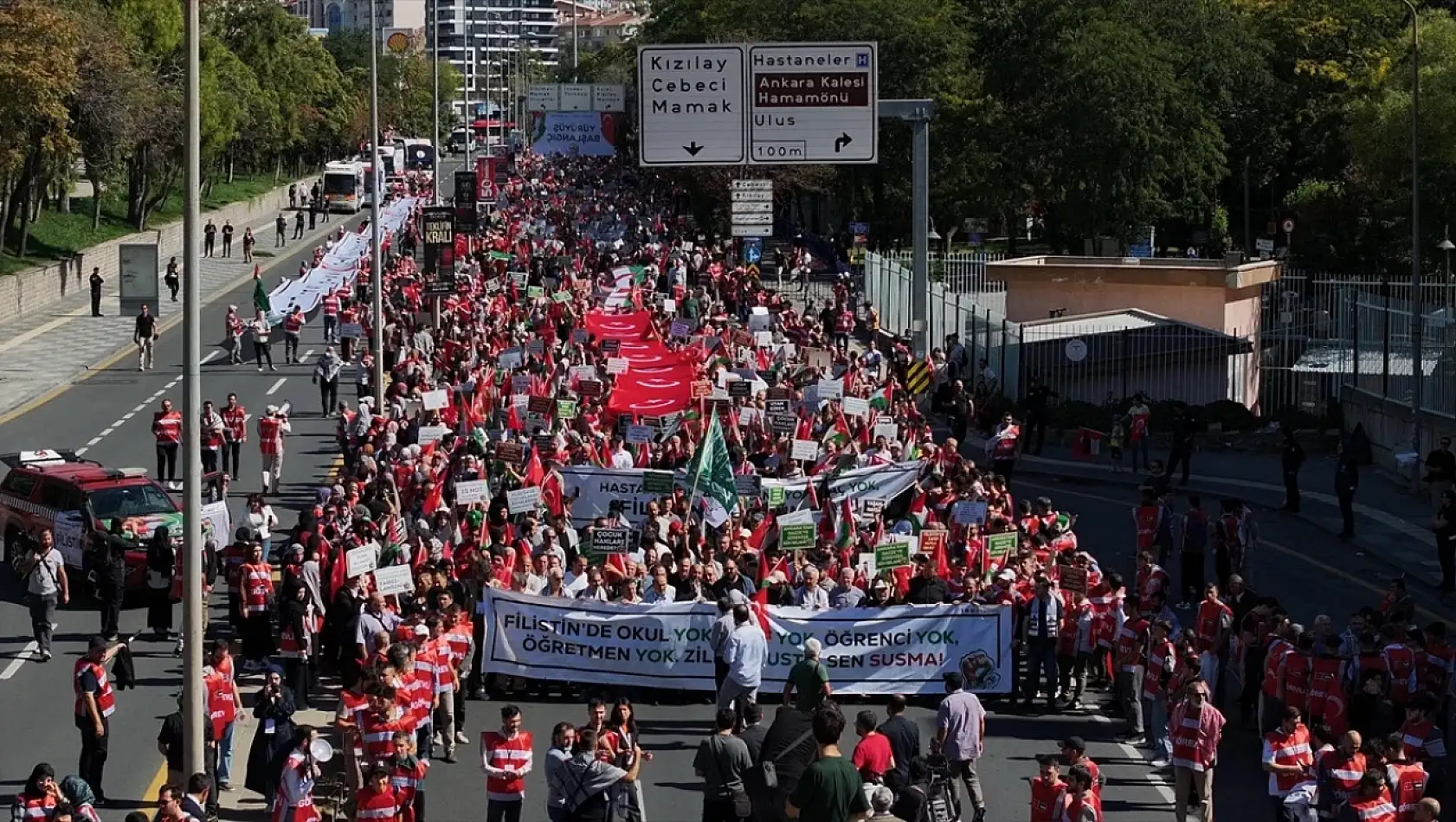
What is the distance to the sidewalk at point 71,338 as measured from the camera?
4247 centimetres

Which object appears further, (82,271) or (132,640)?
(82,271)

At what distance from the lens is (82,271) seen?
61406 millimetres

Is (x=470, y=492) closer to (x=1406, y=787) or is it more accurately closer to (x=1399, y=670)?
(x=1399, y=670)

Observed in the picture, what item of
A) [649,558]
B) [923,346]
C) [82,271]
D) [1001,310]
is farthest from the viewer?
[82,271]

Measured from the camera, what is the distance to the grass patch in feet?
198

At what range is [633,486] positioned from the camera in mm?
26578

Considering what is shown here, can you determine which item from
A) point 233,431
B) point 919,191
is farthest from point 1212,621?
point 233,431

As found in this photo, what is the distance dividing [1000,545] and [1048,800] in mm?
7389

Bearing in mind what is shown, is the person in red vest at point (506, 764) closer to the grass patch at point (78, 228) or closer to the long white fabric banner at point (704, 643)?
the long white fabric banner at point (704, 643)

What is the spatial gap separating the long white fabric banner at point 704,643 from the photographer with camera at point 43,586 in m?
4.66

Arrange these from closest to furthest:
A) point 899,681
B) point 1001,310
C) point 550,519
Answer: point 899,681, point 550,519, point 1001,310

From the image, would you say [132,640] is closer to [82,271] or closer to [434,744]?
[434,744]

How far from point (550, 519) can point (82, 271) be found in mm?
42123

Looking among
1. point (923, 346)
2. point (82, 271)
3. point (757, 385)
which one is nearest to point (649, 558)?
point (757, 385)
